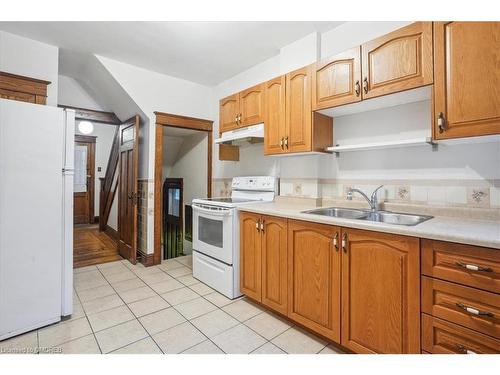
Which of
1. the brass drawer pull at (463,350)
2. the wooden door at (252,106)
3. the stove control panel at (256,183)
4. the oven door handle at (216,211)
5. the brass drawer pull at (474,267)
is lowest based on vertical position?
the brass drawer pull at (463,350)

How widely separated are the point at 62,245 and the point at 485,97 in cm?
282

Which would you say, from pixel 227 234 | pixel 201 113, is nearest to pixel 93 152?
pixel 201 113

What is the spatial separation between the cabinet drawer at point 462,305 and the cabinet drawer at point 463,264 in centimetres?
3

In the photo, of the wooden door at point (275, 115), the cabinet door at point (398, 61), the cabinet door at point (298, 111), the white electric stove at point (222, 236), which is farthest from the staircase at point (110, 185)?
the cabinet door at point (398, 61)

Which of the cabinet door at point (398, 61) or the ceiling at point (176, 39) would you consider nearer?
the cabinet door at point (398, 61)

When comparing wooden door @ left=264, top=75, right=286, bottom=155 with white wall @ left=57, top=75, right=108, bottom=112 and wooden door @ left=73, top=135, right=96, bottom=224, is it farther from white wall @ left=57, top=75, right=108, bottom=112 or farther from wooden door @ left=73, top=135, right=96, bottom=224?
wooden door @ left=73, top=135, right=96, bottom=224

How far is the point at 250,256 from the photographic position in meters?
2.17

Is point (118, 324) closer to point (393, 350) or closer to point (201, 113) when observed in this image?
point (393, 350)

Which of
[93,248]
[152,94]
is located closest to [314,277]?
[152,94]

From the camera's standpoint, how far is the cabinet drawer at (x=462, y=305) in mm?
1036

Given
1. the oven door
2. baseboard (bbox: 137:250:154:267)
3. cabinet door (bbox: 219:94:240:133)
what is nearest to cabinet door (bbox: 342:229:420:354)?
the oven door

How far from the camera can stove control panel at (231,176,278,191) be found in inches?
107

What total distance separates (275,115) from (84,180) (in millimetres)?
5796

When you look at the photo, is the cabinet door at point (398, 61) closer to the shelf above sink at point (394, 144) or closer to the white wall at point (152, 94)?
the shelf above sink at point (394, 144)
